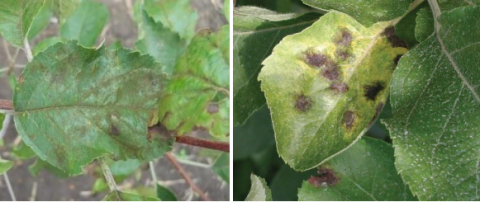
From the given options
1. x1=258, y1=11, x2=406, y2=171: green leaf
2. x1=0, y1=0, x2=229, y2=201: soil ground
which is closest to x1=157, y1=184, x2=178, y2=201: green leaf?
x1=0, y1=0, x2=229, y2=201: soil ground

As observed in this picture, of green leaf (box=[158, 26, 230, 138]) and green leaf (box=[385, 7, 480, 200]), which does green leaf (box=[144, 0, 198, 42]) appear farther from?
green leaf (box=[385, 7, 480, 200])

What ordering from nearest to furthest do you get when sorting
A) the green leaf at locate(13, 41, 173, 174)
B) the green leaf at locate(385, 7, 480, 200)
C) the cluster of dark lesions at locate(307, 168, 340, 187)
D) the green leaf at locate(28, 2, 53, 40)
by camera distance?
the green leaf at locate(385, 7, 480, 200)
the green leaf at locate(13, 41, 173, 174)
the cluster of dark lesions at locate(307, 168, 340, 187)
the green leaf at locate(28, 2, 53, 40)

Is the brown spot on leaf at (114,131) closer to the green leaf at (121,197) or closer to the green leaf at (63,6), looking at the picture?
the green leaf at (121,197)

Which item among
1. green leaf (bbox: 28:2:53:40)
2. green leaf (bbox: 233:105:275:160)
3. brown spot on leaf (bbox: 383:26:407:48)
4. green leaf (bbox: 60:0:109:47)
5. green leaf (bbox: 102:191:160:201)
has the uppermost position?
brown spot on leaf (bbox: 383:26:407:48)

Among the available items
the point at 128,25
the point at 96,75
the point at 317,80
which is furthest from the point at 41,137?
the point at 128,25

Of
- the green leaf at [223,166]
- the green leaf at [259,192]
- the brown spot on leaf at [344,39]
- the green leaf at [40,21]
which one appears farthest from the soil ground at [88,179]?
the brown spot on leaf at [344,39]

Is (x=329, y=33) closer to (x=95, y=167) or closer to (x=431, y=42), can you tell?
(x=431, y=42)
